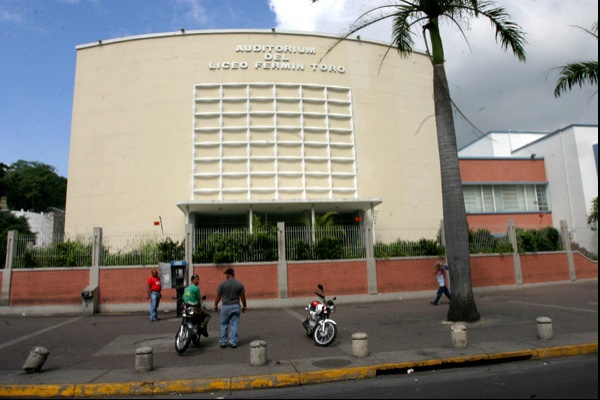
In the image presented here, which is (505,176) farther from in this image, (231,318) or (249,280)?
(231,318)

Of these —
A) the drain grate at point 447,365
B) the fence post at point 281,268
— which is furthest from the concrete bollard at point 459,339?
the fence post at point 281,268

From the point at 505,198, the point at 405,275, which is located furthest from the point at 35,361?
the point at 505,198

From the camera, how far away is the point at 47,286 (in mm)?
17000

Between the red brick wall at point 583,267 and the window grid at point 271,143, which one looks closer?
the red brick wall at point 583,267

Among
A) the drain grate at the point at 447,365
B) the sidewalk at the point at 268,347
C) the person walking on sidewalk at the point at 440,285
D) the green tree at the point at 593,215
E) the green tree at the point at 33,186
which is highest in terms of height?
the green tree at the point at 33,186

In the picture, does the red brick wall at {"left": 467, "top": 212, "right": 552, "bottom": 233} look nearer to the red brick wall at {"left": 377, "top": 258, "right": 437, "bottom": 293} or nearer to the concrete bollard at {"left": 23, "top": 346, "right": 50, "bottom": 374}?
the red brick wall at {"left": 377, "top": 258, "right": 437, "bottom": 293}

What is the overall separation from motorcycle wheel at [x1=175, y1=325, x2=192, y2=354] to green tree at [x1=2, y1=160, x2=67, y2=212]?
62907mm

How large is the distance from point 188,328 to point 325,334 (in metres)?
2.98

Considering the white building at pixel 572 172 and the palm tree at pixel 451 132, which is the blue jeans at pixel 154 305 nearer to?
the palm tree at pixel 451 132

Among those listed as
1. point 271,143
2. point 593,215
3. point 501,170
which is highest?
point 271,143

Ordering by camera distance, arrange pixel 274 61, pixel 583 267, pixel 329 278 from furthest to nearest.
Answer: pixel 274 61
pixel 583 267
pixel 329 278

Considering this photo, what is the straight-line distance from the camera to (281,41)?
27.1 m

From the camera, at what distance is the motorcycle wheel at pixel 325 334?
9.33 m

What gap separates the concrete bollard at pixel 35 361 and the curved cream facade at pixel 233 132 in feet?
53.7
